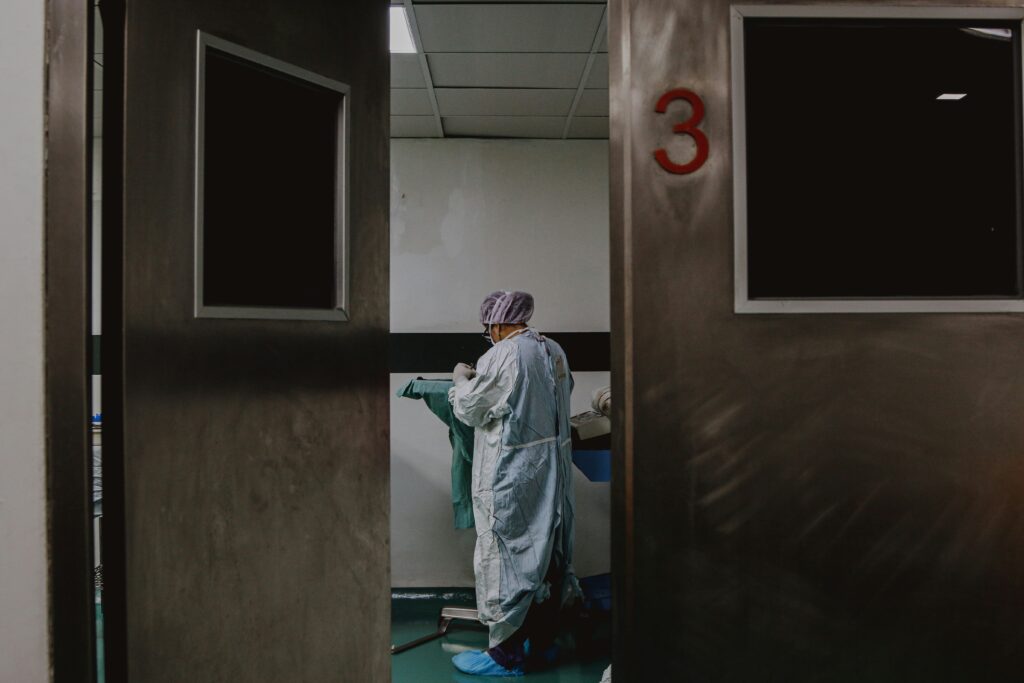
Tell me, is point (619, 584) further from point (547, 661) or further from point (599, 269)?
point (599, 269)

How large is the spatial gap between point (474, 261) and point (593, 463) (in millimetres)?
1263

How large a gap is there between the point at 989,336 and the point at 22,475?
5.09 feet

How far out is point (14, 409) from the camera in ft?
3.34

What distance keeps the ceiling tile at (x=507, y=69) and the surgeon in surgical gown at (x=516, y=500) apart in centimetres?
113

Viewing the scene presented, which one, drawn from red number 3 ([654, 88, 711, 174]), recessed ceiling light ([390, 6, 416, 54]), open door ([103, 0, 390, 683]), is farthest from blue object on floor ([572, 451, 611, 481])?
red number 3 ([654, 88, 711, 174])

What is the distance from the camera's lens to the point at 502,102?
329 cm

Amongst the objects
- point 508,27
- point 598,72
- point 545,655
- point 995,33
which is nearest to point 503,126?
point 598,72

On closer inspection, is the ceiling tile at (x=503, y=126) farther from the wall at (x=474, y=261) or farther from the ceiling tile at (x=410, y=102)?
the ceiling tile at (x=410, y=102)

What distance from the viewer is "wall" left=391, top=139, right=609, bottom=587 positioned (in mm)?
3693

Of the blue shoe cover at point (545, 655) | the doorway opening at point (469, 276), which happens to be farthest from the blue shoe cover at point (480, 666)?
the doorway opening at point (469, 276)

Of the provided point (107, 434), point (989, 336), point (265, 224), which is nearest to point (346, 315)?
point (265, 224)

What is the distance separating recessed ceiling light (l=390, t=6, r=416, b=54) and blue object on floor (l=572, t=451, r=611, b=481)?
1.86 metres

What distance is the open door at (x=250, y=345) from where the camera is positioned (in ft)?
3.53

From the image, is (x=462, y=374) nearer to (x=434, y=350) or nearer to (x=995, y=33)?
(x=434, y=350)
